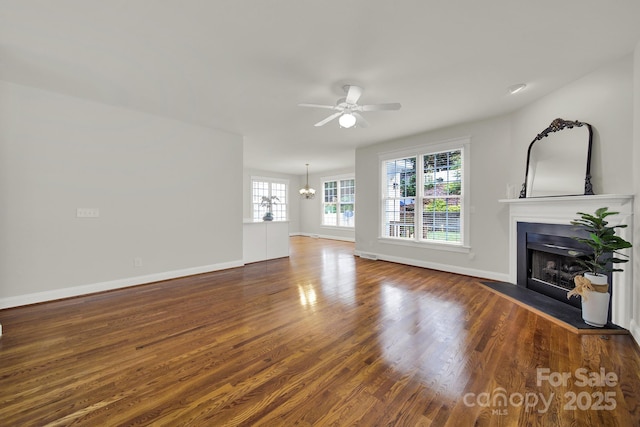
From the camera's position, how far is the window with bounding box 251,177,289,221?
9.56m

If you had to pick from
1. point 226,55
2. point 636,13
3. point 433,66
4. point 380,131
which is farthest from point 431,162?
point 226,55

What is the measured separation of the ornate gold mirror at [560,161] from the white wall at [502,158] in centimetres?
8

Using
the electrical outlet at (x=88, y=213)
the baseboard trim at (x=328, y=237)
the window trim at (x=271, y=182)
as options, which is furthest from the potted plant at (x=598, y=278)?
the window trim at (x=271, y=182)

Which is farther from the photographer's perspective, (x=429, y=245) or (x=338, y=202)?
(x=338, y=202)

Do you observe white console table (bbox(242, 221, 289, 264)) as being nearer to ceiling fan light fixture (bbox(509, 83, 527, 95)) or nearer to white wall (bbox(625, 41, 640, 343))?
ceiling fan light fixture (bbox(509, 83, 527, 95))

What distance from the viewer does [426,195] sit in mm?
5027

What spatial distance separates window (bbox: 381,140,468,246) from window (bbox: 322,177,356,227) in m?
3.36

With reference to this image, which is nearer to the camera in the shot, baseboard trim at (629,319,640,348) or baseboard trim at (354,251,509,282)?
baseboard trim at (629,319,640,348)

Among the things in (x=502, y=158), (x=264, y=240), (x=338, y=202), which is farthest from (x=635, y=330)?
(x=338, y=202)

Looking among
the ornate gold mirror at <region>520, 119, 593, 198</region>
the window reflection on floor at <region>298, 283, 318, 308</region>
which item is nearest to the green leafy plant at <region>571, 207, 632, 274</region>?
the ornate gold mirror at <region>520, 119, 593, 198</region>

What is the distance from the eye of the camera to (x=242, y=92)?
327 cm

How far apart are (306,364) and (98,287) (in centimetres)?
347

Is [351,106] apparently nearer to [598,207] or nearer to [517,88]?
[517,88]

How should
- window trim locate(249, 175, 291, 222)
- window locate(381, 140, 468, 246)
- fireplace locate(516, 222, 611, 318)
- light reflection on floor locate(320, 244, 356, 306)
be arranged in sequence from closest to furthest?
fireplace locate(516, 222, 611, 318)
light reflection on floor locate(320, 244, 356, 306)
window locate(381, 140, 468, 246)
window trim locate(249, 175, 291, 222)
